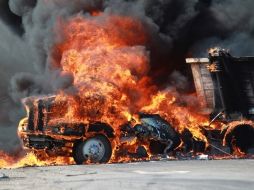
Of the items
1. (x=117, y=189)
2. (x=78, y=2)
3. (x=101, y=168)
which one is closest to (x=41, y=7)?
(x=78, y=2)

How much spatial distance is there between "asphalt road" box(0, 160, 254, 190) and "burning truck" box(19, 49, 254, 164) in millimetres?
1293

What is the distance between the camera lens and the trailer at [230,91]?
11.8 metres

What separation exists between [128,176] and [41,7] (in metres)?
9.67

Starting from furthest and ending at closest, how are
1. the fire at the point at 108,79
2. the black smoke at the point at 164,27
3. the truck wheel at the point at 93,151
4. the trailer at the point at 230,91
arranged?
the black smoke at the point at 164,27, the fire at the point at 108,79, the trailer at the point at 230,91, the truck wheel at the point at 93,151

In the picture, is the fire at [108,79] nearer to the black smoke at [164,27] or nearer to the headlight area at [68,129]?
the headlight area at [68,129]

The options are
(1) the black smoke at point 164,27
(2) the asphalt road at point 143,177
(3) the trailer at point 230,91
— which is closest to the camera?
(2) the asphalt road at point 143,177

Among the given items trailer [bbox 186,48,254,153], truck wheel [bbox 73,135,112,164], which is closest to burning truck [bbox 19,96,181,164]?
truck wheel [bbox 73,135,112,164]

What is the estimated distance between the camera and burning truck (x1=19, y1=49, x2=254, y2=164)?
11.5m

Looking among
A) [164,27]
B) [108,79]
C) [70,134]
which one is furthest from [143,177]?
[164,27]

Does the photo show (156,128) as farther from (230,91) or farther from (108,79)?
(230,91)

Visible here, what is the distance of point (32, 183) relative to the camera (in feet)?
25.7

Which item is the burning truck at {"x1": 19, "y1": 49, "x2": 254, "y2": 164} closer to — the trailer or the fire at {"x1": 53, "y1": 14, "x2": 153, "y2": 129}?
the trailer

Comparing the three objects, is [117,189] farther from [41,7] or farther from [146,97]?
[41,7]

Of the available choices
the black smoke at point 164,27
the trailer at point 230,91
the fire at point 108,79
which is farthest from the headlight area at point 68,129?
the trailer at point 230,91
